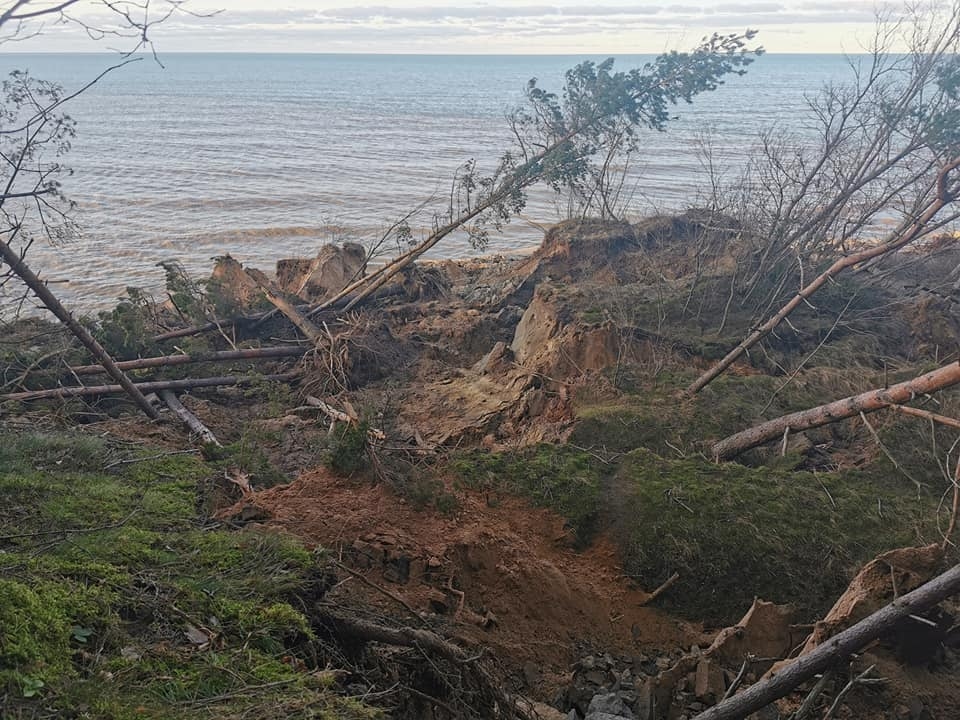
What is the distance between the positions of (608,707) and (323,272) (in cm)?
1173

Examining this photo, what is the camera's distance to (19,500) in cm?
527

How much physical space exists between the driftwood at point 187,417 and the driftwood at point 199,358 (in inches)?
22.7

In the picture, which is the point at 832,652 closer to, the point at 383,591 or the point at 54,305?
the point at 383,591

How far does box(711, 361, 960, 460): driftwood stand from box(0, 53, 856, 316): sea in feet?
20.2

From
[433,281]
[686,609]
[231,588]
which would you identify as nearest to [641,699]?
[686,609]

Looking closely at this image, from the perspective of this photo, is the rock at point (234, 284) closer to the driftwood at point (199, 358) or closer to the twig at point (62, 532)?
the driftwood at point (199, 358)

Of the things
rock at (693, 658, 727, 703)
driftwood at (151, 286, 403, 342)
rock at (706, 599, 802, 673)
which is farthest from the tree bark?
rock at (706, 599, 802, 673)

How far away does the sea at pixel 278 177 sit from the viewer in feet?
68.3

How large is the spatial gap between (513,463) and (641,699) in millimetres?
2684

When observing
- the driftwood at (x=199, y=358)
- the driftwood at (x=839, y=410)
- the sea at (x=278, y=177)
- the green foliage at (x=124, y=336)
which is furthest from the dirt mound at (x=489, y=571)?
the green foliage at (x=124, y=336)

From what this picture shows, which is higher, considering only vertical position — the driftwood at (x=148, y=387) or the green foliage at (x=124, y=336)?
the green foliage at (x=124, y=336)

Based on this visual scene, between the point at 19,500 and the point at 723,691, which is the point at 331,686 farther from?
the point at 19,500

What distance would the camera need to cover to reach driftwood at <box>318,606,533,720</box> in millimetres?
4109

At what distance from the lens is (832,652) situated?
421cm
